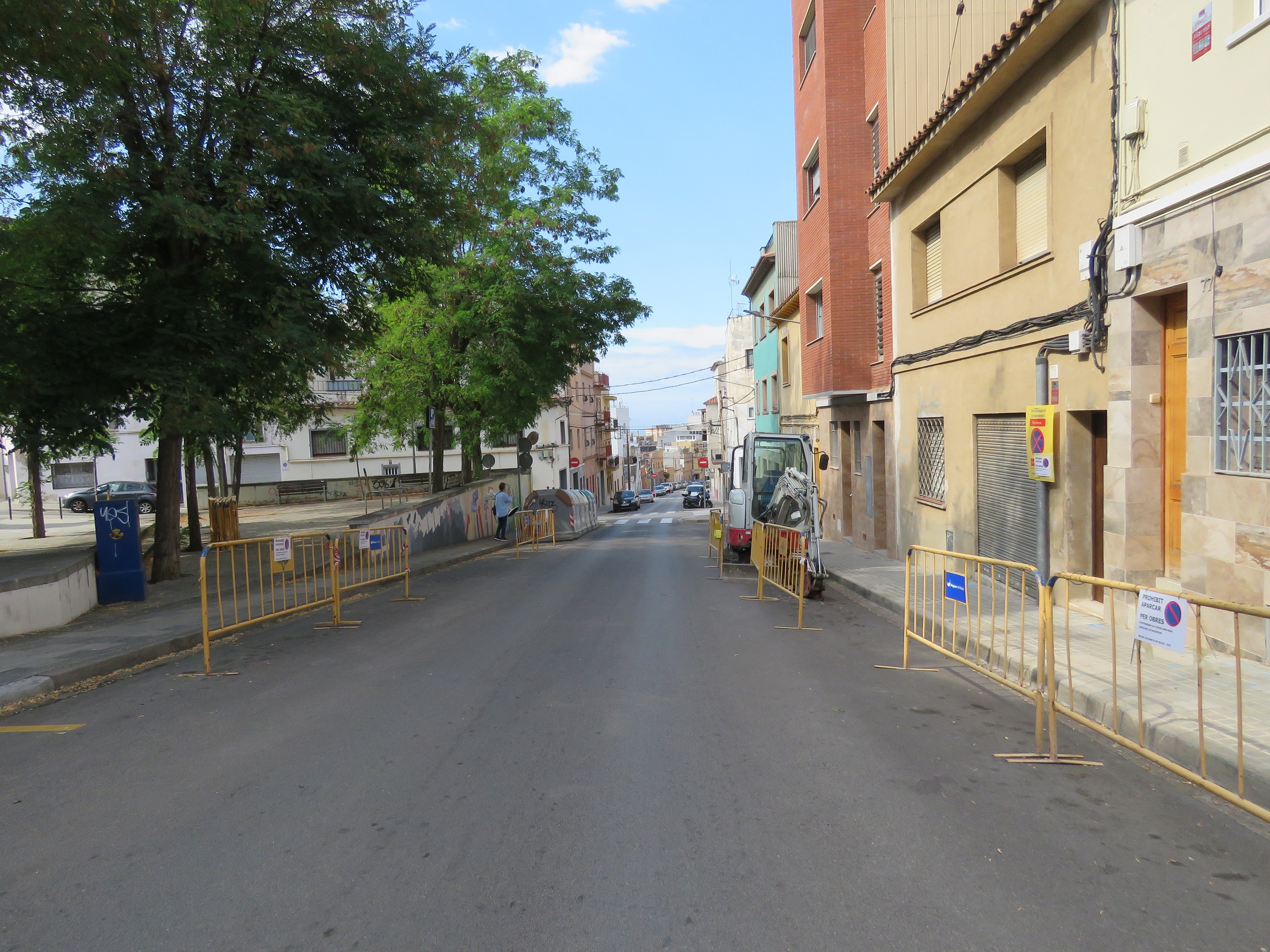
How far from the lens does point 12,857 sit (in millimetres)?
3975

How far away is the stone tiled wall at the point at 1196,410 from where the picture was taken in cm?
625

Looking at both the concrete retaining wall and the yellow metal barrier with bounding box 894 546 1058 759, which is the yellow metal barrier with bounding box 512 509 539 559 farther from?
the yellow metal barrier with bounding box 894 546 1058 759

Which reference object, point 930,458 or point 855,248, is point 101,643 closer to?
point 930,458

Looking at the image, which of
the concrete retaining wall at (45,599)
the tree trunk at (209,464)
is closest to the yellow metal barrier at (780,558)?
the concrete retaining wall at (45,599)

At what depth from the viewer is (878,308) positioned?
17.5 m

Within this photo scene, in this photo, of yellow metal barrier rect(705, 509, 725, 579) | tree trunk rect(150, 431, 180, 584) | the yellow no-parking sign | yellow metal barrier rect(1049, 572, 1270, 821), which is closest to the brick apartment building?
yellow metal barrier rect(705, 509, 725, 579)

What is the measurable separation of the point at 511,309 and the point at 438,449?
16.6 feet

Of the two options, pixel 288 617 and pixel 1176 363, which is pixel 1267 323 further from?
pixel 288 617

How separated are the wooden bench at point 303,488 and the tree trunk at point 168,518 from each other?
102 ft

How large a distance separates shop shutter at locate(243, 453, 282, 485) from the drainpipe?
1671 inches

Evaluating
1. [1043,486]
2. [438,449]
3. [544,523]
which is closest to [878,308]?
[1043,486]

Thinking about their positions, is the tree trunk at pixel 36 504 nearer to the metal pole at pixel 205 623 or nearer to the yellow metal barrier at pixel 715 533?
the metal pole at pixel 205 623

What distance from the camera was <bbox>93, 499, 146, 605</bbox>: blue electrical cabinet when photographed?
1157cm

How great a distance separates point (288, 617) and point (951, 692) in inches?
325
